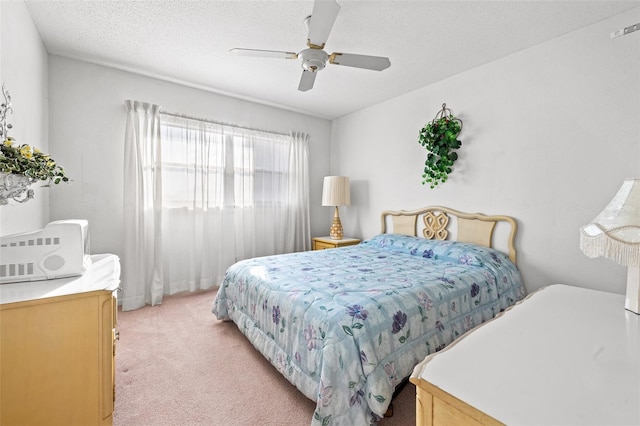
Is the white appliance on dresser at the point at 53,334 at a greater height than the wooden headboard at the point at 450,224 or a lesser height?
lesser

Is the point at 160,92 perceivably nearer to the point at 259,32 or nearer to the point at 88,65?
the point at 88,65

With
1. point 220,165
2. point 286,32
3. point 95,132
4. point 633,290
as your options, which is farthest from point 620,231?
point 95,132

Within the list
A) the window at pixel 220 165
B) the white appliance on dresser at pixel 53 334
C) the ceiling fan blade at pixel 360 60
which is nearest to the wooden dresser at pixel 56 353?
the white appliance on dresser at pixel 53 334

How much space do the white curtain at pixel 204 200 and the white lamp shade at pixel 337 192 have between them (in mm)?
434

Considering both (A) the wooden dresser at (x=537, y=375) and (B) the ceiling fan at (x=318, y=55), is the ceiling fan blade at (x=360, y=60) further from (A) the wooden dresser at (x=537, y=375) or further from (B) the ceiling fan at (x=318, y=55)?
(A) the wooden dresser at (x=537, y=375)

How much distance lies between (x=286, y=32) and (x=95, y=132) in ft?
7.38

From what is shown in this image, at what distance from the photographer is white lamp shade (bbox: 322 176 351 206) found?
13.3 feet

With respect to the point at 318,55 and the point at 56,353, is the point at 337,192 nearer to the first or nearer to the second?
the point at 318,55

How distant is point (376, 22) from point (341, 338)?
230 cm

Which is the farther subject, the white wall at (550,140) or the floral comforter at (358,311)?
the white wall at (550,140)

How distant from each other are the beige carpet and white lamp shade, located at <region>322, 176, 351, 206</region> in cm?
217

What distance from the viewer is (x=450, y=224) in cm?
315

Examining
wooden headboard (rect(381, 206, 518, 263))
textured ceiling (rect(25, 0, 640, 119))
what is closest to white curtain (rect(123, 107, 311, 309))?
textured ceiling (rect(25, 0, 640, 119))

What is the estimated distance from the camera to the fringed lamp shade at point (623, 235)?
1012 millimetres
